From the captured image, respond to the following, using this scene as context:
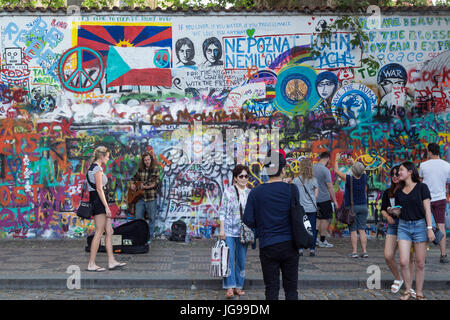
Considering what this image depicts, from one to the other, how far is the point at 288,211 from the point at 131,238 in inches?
217

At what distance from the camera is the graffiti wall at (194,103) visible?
39.9 feet

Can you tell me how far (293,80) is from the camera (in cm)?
1238

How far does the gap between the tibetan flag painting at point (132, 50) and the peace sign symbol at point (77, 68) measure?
70mm

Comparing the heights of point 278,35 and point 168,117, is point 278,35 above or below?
above

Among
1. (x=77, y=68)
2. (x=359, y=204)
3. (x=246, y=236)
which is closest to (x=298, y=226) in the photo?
(x=246, y=236)

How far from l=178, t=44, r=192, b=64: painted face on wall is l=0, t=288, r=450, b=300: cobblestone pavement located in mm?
6002

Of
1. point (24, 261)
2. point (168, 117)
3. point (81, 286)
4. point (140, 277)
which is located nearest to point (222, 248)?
point (140, 277)

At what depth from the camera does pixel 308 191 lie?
10.2 m

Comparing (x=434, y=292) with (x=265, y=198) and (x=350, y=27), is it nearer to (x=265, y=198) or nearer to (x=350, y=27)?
(x=265, y=198)

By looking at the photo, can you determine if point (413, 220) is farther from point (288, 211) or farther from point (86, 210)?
point (86, 210)

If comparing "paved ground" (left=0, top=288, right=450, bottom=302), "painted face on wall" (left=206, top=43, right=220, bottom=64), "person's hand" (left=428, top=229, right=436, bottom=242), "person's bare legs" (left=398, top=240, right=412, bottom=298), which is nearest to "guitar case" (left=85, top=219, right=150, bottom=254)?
"paved ground" (left=0, top=288, right=450, bottom=302)

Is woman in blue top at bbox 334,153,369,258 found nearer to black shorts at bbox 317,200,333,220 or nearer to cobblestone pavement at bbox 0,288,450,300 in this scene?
black shorts at bbox 317,200,333,220

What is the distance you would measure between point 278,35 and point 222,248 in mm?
6484

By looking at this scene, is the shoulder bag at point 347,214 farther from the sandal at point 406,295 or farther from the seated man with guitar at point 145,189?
the seated man with guitar at point 145,189
